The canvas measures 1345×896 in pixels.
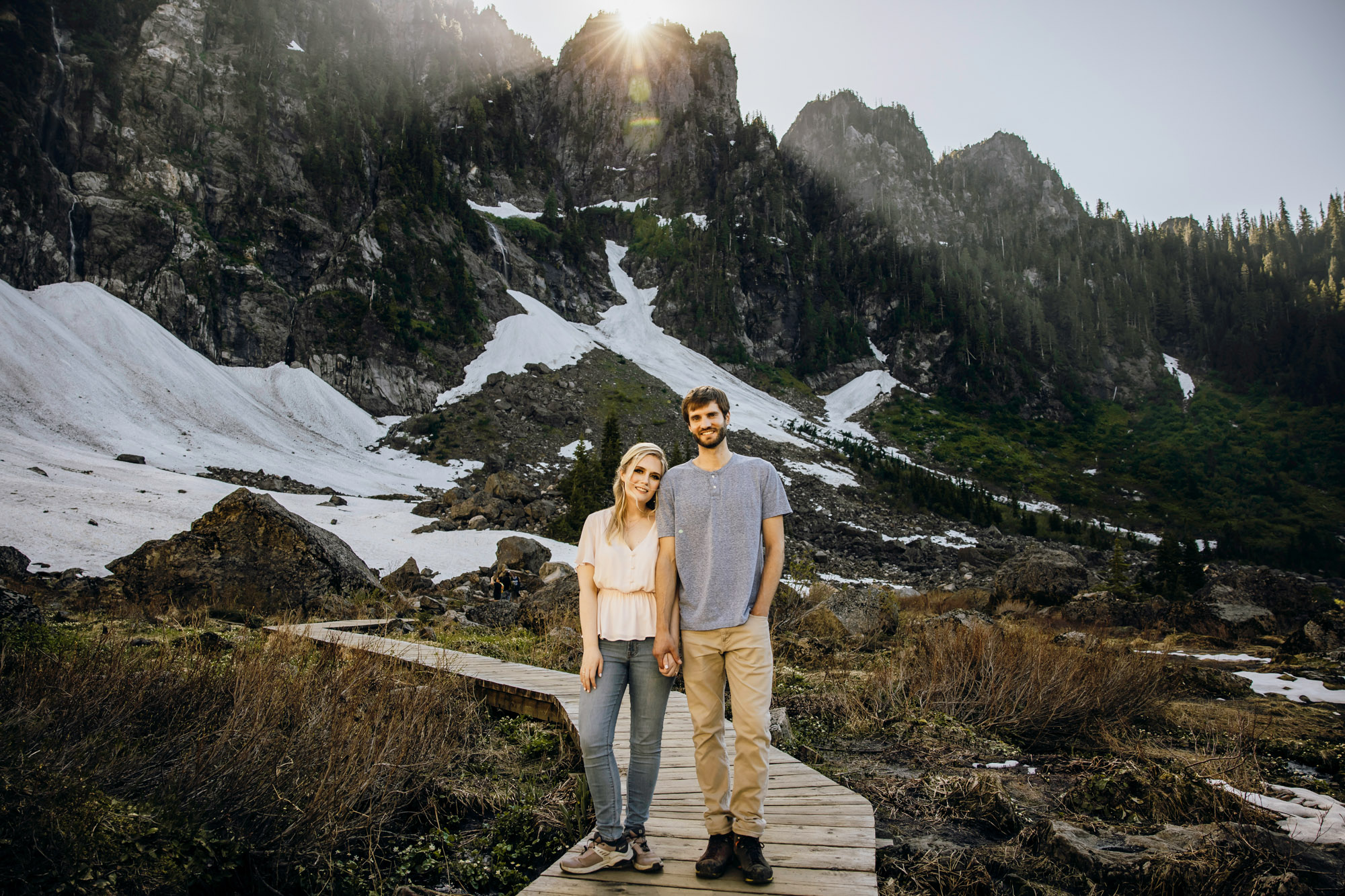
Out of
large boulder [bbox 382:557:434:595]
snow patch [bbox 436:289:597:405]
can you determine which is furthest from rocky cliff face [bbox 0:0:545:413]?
large boulder [bbox 382:557:434:595]

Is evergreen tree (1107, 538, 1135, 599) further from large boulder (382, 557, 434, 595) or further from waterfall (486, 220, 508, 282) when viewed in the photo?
waterfall (486, 220, 508, 282)

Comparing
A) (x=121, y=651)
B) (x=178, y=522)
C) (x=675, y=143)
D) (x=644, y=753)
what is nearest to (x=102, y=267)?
(x=178, y=522)

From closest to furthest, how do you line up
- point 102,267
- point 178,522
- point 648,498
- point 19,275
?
1. point 648,498
2. point 178,522
3. point 19,275
4. point 102,267

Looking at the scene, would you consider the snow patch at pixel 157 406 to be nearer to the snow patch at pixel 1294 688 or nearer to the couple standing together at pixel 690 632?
the couple standing together at pixel 690 632

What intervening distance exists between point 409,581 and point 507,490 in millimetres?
17520

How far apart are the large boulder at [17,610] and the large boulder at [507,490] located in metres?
25.1

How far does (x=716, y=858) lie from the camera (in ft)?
9.33

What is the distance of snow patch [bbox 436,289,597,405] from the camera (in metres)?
68.1

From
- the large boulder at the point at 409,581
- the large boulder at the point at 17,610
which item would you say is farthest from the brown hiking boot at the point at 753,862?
the large boulder at the point at 409,581

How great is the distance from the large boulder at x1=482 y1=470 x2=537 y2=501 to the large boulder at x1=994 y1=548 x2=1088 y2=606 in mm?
22581

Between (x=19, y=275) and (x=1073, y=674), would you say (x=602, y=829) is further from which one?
(x=19, y=275)

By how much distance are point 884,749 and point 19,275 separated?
68986 mm

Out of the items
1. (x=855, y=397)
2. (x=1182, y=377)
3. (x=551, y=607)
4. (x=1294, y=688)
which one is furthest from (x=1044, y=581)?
(x=1182, y=377)

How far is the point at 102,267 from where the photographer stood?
53.7m
